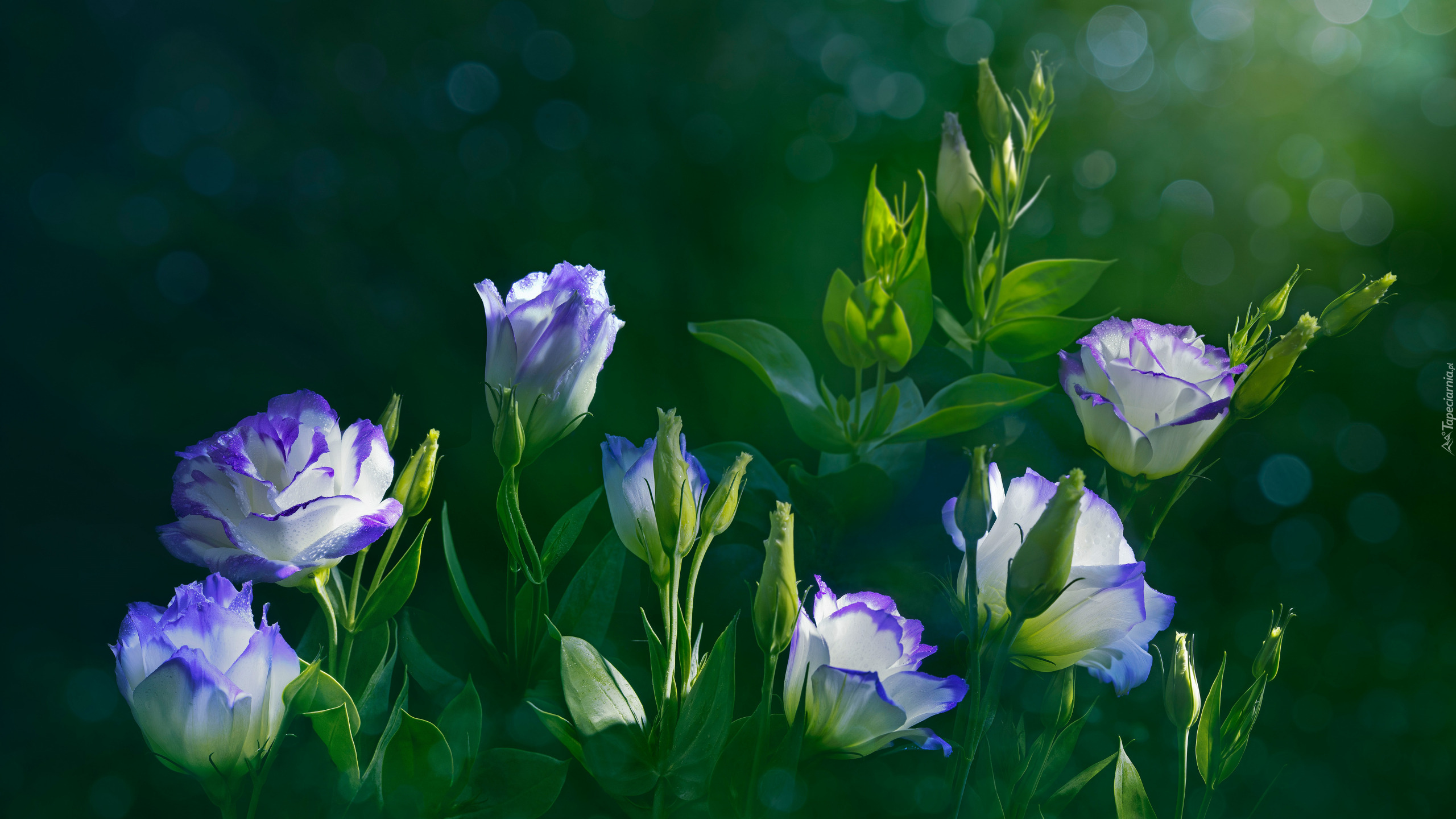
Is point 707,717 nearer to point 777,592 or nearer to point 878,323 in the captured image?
point 777,592

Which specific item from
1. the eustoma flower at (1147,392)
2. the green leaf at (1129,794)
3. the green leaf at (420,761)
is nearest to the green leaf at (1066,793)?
the green leaf at (1129,794)

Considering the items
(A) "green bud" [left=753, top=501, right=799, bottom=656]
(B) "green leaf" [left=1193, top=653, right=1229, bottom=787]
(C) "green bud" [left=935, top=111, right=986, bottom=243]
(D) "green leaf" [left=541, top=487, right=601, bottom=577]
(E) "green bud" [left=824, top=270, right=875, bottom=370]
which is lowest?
(B) "green leaf" [left=1193, top=653, right=1229, bottom=787]

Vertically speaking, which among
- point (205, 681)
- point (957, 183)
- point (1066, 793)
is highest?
point (957, 183)

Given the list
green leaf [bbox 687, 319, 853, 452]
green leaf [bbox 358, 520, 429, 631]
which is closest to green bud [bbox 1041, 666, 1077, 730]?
green leaf [bbox 687, 319, 853, 452]

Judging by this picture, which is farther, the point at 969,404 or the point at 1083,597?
the point at 969,404

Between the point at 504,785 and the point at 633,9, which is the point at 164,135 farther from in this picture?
the point at 504,785

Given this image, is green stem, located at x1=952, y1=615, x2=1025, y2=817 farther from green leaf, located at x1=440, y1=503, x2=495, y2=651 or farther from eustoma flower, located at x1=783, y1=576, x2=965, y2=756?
green leaf, located at x1=440, y1=503, x2=495, y2=651

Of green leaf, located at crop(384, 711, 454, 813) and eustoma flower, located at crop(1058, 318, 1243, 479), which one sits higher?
eustoma flower, located at crop(1058, 318, 1243, 479)

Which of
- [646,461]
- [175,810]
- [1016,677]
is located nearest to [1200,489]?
[1016,677]

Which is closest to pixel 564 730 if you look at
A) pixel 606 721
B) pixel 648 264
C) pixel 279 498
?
pixel 606 721
